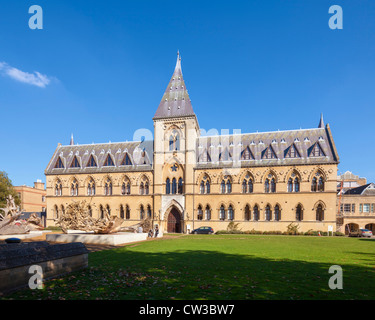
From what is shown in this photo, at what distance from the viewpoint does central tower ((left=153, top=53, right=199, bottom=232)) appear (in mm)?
42469

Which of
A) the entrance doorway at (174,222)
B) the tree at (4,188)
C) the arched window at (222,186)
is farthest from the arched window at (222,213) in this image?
the tree at (4,188)

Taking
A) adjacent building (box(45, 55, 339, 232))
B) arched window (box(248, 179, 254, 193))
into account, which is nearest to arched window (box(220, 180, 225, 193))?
adjacent building (box(45, 55, 339, 232))

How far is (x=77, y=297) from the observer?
7062mm

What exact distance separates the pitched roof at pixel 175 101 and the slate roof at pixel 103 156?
6.57 meters

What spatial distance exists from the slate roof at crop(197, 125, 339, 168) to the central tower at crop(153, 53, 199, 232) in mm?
2925

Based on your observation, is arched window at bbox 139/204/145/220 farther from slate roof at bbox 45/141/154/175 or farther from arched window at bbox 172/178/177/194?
slate roof at bbox 45/141/154/175

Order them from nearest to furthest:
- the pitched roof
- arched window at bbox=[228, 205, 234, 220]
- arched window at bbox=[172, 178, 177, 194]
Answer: arched window at bbox=[228, 205, 234, 220]
arched window at bbox=[172, 178, 177, 194]
the pitched roof

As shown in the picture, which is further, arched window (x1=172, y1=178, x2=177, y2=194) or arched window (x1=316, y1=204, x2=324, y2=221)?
arched window (x1=172, y1=178, x2=177, y2=194)

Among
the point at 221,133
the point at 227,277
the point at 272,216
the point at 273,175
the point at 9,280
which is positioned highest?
the point at 221,133

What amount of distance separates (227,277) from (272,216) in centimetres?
3290

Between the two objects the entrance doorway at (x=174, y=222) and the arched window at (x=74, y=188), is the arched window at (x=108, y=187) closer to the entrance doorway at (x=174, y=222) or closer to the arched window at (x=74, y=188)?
the arched window at (x=74, y=188)
